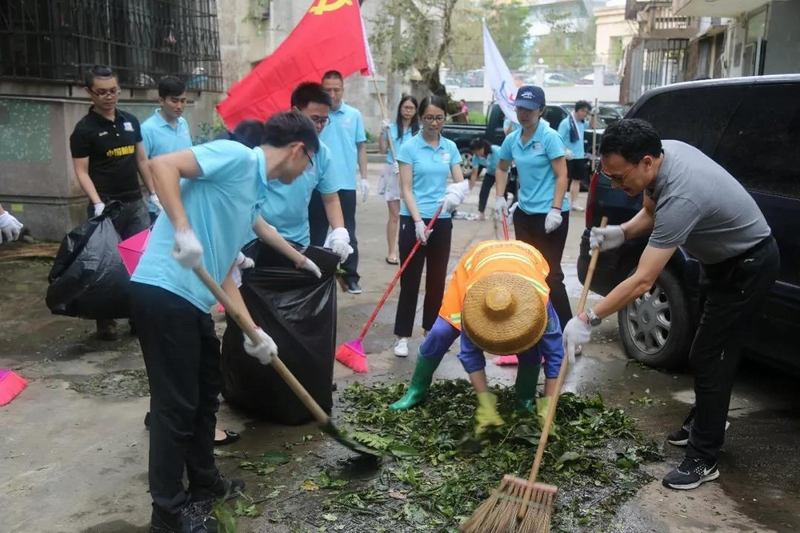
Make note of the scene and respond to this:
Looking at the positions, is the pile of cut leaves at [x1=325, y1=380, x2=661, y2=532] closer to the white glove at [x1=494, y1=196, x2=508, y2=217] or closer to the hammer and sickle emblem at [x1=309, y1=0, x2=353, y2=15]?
the white glove at [x1=494, y1=196, x2=508, y2=217]

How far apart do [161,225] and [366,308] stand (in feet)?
12.1

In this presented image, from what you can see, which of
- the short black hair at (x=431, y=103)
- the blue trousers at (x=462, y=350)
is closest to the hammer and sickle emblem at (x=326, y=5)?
the short black hair at (x=431, y=103)

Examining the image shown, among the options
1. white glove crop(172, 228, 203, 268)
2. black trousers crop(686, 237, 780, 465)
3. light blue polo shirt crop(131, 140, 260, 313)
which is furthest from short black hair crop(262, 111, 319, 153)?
black trousers crop(686, 237, 780, 465)

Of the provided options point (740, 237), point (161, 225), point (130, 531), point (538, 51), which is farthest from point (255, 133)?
point (538, 51)

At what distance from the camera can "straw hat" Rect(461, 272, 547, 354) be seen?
3.31m

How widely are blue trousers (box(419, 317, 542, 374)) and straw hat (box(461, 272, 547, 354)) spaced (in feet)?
0.97

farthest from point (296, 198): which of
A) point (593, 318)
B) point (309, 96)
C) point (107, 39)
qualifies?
point (107, 39)

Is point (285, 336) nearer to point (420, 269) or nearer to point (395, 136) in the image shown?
point (420, 269)

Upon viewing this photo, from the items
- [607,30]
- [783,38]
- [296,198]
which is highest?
[607,30]

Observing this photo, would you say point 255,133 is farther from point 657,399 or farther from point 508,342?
point 657,399

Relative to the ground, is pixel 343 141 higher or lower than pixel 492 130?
higher

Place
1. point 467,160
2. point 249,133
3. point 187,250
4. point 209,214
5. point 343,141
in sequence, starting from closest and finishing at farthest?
point 187,250
point 209,214
point 249,133
point 343,141
point 467,160

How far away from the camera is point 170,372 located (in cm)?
288

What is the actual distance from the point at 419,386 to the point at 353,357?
101cm
